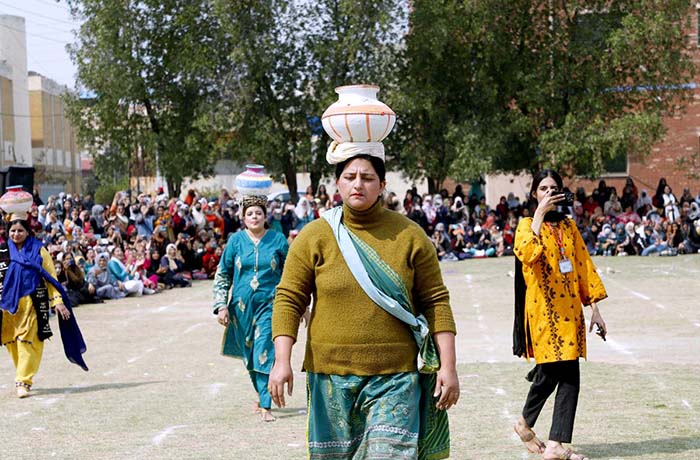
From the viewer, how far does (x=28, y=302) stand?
10.3m

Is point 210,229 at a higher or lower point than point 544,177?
lower

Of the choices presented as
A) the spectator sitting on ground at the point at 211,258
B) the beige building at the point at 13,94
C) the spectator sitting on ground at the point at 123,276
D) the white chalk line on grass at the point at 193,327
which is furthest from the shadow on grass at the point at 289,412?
the beige building at the point at 13,94

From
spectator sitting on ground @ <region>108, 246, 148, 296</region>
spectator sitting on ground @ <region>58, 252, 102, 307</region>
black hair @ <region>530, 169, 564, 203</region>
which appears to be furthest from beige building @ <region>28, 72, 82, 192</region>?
black hair @ <region>530, 169, 564, 203</region>

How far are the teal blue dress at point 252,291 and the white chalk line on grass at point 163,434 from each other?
2.37 ft

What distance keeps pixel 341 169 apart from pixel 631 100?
30.1 m

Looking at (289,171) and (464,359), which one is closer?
(464,359)

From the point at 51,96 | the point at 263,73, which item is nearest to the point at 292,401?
the point at 263,73

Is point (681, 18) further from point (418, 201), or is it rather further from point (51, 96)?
point (51, 96)

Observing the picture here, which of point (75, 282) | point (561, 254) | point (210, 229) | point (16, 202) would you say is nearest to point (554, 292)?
point (561, 254)

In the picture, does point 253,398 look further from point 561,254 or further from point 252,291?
point 561,254

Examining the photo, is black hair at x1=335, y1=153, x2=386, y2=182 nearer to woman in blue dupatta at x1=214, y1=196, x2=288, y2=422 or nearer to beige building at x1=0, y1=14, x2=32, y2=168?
woman in blue dupatta at x1=214, y1=196, x2=288, y2=422

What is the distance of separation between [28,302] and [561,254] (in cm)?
566

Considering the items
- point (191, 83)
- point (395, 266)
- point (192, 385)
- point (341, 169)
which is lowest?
point (192, 385)

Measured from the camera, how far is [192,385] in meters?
10.3
